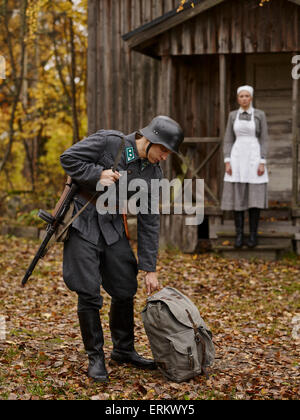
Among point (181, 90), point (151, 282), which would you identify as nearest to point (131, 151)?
point (151, 282)

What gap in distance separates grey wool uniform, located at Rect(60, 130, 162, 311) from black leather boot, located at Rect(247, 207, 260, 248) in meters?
5.63

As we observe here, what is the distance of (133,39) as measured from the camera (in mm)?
11461

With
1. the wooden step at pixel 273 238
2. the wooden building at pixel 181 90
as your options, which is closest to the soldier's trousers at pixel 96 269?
the wooden step at pixel 273 238

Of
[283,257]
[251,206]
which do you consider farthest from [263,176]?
[283,257]

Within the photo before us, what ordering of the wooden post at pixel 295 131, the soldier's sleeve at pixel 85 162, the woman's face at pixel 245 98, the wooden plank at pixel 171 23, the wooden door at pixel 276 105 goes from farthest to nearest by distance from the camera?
the wooden door at pixel 276 105 → the wooden plank at pixel 171 23 → the wooden post at pixel 295 131 → the woman's face at pixel 245 98 → the soldier's sleeve at pixel 85 162

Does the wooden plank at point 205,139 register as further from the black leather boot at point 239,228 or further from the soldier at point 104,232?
the soldier at point 104,232

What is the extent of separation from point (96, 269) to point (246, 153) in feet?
20.1

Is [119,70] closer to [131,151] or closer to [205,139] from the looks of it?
[205,139]

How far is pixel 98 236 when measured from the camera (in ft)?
16.6

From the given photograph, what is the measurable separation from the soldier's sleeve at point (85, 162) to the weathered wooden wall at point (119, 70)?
8.08 meters

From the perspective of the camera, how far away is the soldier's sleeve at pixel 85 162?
16.0ft

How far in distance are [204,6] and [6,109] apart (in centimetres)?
1226

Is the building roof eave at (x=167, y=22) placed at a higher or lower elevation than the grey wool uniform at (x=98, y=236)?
higher
